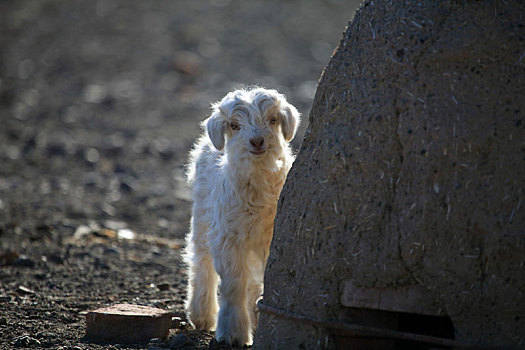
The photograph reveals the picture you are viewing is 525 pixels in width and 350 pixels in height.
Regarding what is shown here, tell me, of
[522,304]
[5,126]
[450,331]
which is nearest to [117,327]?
[450,331]

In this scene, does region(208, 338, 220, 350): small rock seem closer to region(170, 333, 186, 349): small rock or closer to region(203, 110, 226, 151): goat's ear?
region(170, 333, 186, 349): small rock

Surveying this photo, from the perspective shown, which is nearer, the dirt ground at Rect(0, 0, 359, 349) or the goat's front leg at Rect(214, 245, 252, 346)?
the goat's front leg at Rect(214, 245, 252, 346)

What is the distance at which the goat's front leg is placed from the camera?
6.05 m

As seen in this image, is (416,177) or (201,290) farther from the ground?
(416,177)

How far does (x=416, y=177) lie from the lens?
4.57m

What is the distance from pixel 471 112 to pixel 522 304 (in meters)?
1.14

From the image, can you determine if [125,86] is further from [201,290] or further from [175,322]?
[175,322]

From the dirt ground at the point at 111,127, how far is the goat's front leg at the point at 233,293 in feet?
1.00

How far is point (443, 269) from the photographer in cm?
438

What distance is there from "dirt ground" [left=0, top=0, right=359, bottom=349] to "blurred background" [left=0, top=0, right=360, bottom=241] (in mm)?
49

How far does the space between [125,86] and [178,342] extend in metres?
18.4

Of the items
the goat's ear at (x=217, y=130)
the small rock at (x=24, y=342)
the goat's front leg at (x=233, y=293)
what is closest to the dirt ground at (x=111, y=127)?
the small rock at (x=24, y=342)

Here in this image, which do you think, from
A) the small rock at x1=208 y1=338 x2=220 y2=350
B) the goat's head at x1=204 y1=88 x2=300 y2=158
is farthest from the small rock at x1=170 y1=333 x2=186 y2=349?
the goat's head at x1=204 y1=88 x2=300 y2=158

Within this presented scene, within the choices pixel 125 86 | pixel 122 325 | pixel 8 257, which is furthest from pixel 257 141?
pixel 125 86
